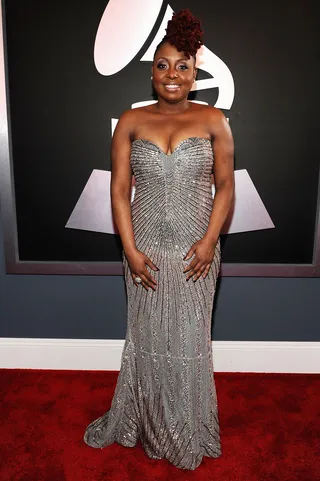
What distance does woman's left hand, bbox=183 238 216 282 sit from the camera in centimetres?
187

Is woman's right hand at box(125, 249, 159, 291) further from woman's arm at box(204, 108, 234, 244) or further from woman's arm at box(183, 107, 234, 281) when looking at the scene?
woman's arm at box(204, 108, 234, 244)

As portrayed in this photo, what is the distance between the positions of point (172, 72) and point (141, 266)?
2.55ft

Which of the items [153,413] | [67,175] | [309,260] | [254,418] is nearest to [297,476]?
[254,418]

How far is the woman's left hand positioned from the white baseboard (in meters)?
1.12

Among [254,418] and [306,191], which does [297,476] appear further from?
[306,191]

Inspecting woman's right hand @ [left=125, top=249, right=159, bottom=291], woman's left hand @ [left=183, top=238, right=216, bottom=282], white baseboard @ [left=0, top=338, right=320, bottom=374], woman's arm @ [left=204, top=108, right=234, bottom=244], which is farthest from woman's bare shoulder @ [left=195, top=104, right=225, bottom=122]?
white baseboard @ [left=0, top=338, right=320, bottom=374]

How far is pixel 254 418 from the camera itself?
96.8 inches

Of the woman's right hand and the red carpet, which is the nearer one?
the woman's right hand

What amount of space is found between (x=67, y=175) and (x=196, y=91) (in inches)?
34.1

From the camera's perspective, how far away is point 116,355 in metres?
2.91

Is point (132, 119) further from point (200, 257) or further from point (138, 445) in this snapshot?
point (138, 445)

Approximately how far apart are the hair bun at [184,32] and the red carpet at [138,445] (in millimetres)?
1799

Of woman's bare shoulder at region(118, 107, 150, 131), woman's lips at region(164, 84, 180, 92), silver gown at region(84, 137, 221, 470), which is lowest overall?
silver gown at region(84, 137, 221, 470)

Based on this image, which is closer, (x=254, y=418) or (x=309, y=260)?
(x=254, y=418)
